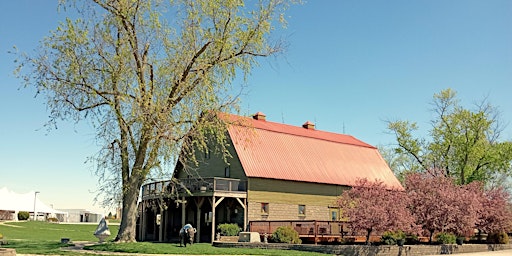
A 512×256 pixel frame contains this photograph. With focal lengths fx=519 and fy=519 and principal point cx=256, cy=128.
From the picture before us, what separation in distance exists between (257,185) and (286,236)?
24.2 ft

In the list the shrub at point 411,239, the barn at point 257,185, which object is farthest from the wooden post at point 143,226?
the shrub at point 411,239

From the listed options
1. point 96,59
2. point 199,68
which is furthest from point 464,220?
point 96,59

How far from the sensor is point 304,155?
134 feet

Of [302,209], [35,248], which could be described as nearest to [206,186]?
[302,209]

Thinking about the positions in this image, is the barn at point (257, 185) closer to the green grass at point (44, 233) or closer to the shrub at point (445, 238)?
the green grass at point (44, 233)

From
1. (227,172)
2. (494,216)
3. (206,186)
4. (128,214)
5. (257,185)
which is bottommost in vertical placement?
(128,214)

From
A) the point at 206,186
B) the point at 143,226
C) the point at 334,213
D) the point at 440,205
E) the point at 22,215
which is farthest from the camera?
the point at 22,215

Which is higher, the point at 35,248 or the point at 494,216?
the point at 494,216

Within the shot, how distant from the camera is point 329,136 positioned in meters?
47.2

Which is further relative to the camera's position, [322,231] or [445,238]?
[445,238]

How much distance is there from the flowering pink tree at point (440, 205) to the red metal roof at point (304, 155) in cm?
303

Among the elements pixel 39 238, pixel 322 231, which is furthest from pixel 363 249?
pixel 39 238

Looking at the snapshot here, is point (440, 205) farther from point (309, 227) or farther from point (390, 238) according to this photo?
point (309, 227)

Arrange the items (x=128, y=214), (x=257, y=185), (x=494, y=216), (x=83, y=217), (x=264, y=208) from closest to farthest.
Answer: (x=128, y=214)
(x=257, y=185)
(x=264, y=208)
(x=494, y=216)
(x=83, y=217)
